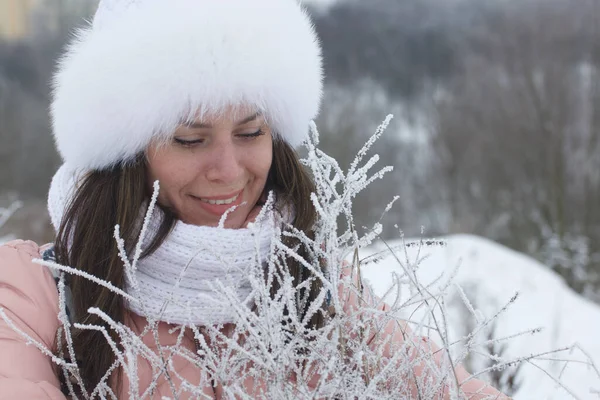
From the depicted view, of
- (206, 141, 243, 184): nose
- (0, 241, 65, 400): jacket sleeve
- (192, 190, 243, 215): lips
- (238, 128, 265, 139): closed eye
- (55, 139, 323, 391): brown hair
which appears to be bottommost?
(0, 241, 65, 400): jacket sleeve

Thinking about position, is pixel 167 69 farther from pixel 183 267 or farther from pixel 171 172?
pixel 183 267

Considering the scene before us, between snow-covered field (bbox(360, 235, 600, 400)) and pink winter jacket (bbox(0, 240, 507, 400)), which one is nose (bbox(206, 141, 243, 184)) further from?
snow-covered field (bbox(360, 235, 600, 400))

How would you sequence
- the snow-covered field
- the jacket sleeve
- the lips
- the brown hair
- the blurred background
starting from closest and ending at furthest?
1. the jacket sleeve
2. the brown hair
3. the lips
4. the snow-covered field
5. the blurred background

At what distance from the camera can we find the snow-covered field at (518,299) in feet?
16.0

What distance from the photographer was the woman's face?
1447 mm

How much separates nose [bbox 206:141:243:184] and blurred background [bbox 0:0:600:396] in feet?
39.0

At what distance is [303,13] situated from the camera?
66.8 inches

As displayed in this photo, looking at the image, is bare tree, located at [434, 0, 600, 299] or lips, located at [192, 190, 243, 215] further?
bare tree, located at [434, 0, 600, 299]

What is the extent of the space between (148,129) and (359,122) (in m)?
19.4

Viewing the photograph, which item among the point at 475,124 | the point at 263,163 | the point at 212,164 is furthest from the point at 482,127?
the point at 212,164

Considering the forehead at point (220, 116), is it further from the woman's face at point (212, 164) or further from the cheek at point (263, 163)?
the cheek at point (263, 163)

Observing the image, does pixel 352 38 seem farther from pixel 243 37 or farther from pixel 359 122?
pixel 243 37

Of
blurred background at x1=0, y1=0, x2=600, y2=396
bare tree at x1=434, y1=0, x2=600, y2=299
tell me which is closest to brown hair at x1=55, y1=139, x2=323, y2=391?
blurred background at x1=0, y1=0, x2=600, y2=396

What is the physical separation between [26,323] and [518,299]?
207 inches
